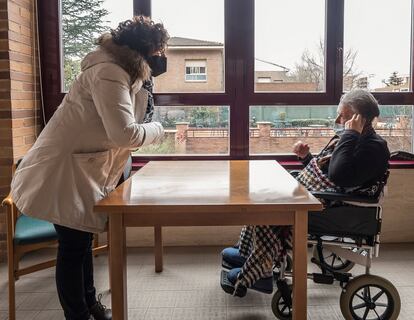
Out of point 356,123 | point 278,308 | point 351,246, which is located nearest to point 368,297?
point 351,246

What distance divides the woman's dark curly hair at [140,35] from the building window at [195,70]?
4.92ft

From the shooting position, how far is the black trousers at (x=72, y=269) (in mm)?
1940

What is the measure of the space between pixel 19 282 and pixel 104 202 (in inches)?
53.9

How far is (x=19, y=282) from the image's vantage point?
2795mm

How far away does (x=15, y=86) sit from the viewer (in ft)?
9.99

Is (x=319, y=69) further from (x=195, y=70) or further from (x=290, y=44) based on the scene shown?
(x=195, y=70)

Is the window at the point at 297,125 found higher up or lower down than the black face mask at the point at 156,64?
lower down

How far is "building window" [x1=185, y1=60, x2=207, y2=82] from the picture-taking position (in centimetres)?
348

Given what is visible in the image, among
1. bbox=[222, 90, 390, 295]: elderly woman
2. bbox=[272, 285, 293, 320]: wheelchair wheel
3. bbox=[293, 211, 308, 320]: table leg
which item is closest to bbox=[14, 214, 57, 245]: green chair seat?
bbox=[222, 90, 390, 295]: elderly woman

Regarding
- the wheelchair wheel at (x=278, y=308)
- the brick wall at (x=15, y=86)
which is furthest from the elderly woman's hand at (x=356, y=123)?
the brick wall at (x=15, y=86)

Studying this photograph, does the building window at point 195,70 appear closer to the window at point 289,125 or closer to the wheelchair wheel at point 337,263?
the window at point 289,125

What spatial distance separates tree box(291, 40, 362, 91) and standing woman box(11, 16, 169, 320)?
1.76m

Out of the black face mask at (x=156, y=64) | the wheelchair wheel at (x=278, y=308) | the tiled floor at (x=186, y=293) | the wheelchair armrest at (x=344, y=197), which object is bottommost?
the tiled floor at (x=186, y=293)

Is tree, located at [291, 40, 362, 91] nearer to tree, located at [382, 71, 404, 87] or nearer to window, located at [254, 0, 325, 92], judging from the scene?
window, located at [254, 0, 325, 92]
